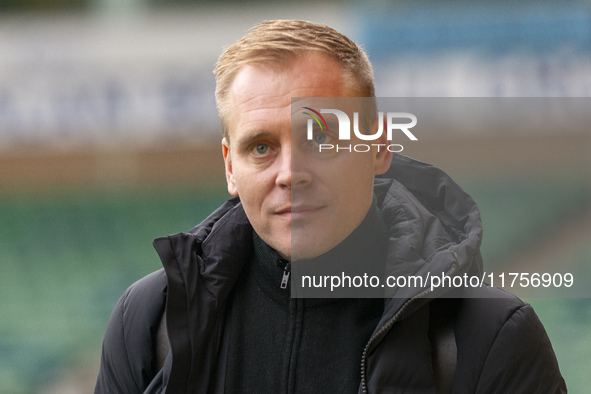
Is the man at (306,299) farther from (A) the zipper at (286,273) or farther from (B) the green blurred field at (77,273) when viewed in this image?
(B) the green blurred field at (77,273)

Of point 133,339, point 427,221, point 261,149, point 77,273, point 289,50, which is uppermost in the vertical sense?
point 289,50

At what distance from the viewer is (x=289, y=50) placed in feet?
2.94

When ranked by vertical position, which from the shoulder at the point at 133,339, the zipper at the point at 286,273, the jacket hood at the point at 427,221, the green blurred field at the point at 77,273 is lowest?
the green blurred field at the point at 77,273

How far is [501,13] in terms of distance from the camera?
4.82 m

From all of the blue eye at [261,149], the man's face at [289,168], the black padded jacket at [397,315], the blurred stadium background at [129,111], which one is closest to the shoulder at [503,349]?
the black padded jacket at [397,315]

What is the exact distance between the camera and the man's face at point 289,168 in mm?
884

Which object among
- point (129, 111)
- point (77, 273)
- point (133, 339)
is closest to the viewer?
point (133, 339)

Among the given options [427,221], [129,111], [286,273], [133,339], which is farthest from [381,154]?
[129,111]

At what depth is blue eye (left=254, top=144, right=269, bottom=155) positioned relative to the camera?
2.94 feet

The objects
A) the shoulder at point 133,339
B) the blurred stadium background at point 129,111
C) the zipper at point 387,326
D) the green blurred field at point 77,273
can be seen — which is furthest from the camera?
the blurred stadium background at point 129,111

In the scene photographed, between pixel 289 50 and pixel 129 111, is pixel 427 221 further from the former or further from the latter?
pixel 129 111

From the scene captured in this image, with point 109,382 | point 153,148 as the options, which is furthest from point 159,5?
point 109,382

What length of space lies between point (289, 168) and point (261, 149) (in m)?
0.05

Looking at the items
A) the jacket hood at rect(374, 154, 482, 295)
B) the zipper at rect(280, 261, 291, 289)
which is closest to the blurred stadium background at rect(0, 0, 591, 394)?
the jacket hood at rect(374, 154, 482, 295)
